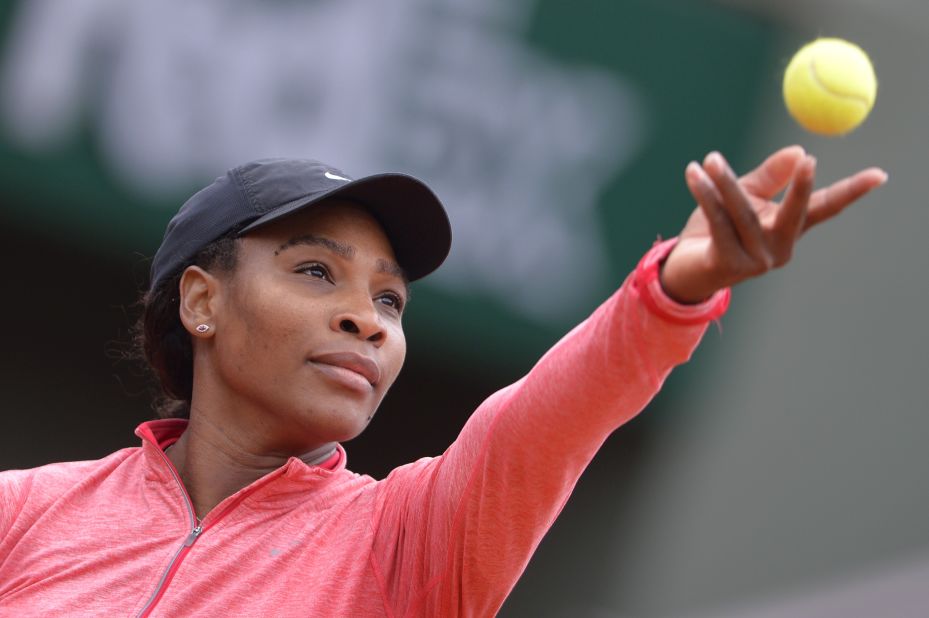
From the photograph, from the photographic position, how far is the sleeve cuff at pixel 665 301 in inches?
72.1

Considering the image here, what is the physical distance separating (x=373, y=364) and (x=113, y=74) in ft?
12.3

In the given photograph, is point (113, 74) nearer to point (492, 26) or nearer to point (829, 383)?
point (492, 26)

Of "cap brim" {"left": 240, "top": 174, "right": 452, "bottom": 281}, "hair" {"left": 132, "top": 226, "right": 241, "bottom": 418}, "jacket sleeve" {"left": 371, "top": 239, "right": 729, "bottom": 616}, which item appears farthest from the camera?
"hair" {"left": 132, "top": 226, "right": 241, "bottom": 418}

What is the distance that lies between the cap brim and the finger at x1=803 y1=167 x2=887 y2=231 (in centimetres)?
99

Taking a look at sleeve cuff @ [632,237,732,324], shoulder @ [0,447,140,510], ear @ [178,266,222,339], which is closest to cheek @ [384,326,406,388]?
ear @ [178,266,222,339]

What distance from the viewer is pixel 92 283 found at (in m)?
6.16

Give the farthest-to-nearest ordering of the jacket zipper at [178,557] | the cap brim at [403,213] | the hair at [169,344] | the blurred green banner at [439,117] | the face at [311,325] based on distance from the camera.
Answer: the blurred green banner at [439,117] < the hair at [169,344] < the cap brim at [403,213] < the face at [311,325] < the jacket zipper at [178,557]

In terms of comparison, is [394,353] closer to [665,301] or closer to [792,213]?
[665,301]

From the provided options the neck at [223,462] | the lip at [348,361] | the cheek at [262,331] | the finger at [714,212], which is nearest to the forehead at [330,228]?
the cheek at [262,331]

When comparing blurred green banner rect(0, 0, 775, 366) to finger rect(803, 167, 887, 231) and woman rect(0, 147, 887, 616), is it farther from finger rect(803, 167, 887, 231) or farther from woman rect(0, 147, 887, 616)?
finger rect(803, 167, 887, 231)

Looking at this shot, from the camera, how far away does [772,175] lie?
1916 millimetres

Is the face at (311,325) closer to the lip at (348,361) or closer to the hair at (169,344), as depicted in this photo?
the lip at (348,361)

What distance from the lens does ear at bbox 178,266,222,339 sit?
2.67 m

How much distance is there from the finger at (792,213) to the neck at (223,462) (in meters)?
1.07
